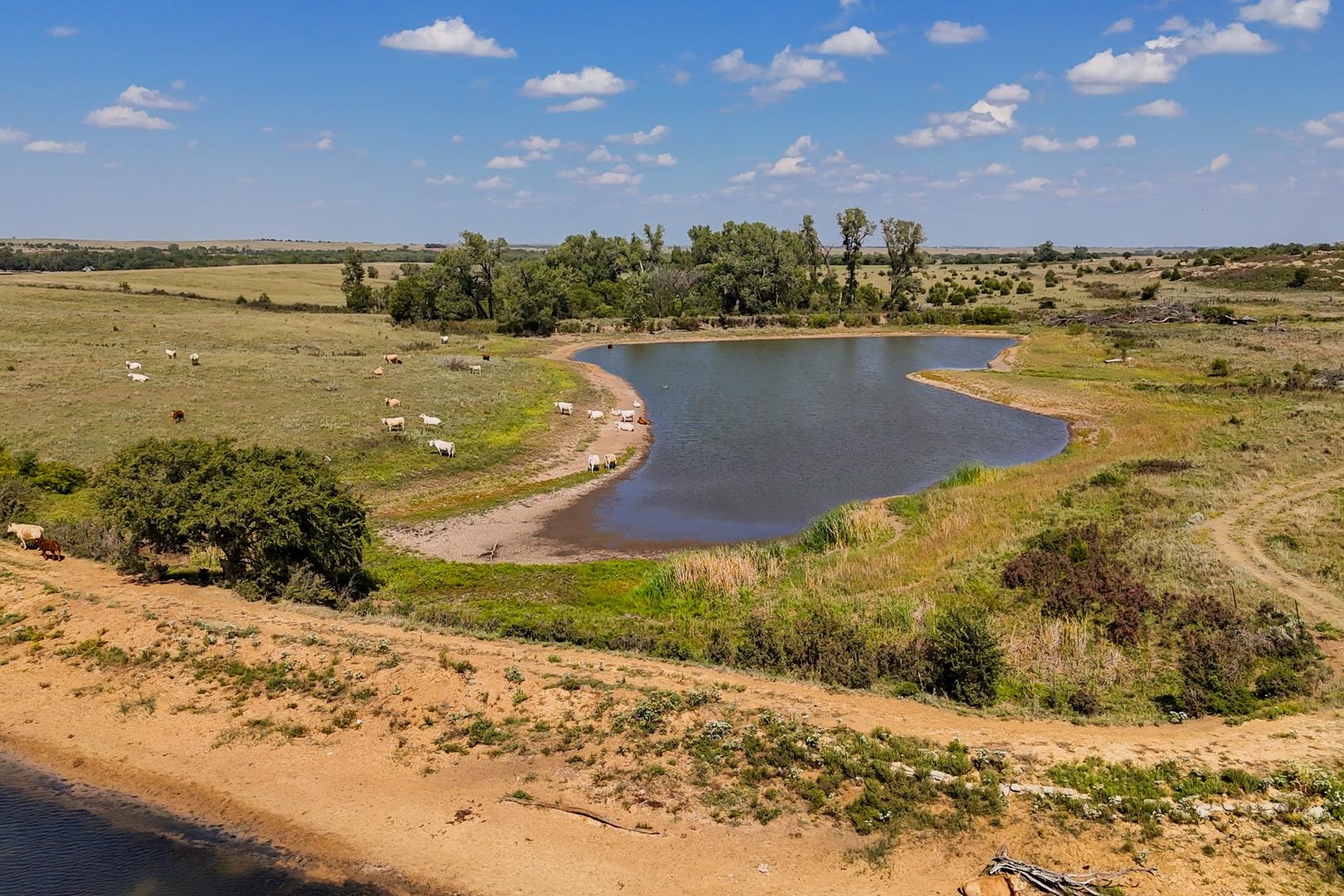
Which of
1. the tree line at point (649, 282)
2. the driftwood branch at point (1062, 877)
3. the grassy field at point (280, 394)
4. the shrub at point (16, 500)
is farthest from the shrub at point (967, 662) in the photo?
the tree line at point (649, 282)

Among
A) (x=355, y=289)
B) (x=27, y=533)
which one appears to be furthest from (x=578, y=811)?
(x=355, y=289)

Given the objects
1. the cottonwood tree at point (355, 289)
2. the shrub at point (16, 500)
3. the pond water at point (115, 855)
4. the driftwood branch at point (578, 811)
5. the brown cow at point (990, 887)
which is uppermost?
the cottonwood tree at point (355, 289)

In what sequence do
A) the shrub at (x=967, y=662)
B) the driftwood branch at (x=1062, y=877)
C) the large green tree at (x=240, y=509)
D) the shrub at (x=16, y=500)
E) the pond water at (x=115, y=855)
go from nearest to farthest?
the driftwood branch at (x=1062, y=877)
the pond water at (x=115, y=855)
the shrub at (x=967, y=662)
the large green tree at (x=240, y=509)
the shrub at (x=16, y=500)

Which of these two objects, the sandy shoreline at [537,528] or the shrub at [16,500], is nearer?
the shrub at [16,500]

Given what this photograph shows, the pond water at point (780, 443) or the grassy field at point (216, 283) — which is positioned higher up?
the grassy field at point (216, 283)

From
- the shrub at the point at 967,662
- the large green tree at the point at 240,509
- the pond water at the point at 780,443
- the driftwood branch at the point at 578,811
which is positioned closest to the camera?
the driftwood branch at the point at 578,811

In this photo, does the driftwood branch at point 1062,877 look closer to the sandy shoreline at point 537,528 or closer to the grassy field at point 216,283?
the sandy shoreline at point 537,528

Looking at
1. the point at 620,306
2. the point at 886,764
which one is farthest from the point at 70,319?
the point at 886,764

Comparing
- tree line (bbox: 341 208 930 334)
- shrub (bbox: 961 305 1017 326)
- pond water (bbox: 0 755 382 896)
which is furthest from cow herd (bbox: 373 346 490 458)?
shrub (bbox: 961 305 1017 326)
